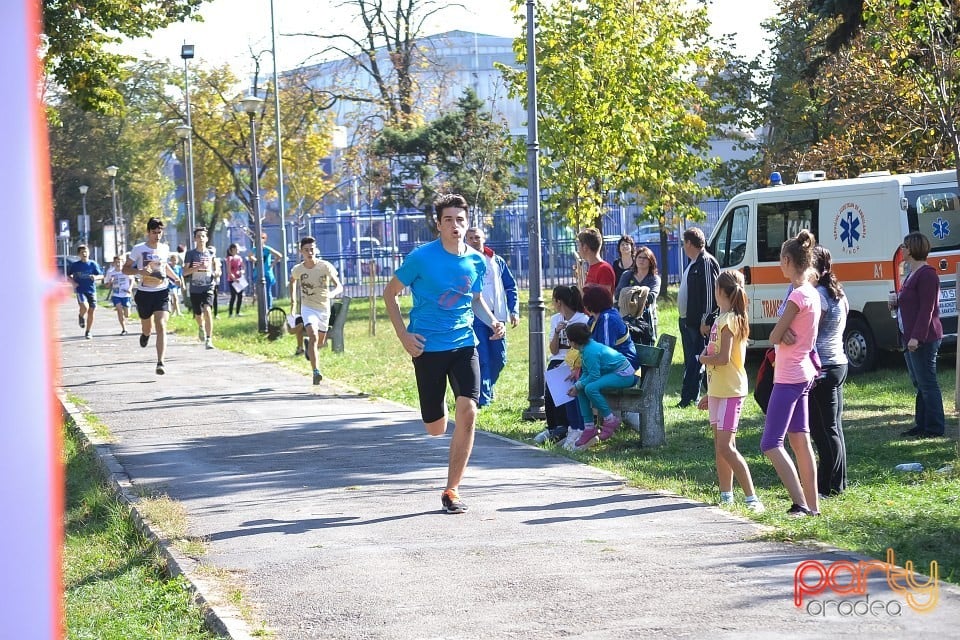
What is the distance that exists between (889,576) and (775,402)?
1.85 m

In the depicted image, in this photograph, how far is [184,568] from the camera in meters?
6.36

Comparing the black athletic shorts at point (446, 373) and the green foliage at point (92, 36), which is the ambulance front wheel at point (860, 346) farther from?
the green foliage at point (92, 36)

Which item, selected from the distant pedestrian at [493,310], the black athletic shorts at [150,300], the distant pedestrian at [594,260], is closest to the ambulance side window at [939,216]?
the distant pedestrian at [594,260]

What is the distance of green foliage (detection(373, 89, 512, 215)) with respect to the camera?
35.3 meters

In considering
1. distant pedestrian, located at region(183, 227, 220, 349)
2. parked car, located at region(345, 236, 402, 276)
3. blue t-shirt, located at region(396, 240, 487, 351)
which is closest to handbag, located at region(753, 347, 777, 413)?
blue t-shirt, located at region(396, 240, 487, 351)

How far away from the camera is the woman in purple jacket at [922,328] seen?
9.90 m

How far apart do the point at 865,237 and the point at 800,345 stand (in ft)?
26.8

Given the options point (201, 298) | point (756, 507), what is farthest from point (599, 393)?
point (201, 298)

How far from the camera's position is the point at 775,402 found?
287 inches

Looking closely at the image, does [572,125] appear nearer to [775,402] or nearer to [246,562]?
[775,402]

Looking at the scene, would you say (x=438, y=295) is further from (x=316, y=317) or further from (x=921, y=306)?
(x=316, y=317)

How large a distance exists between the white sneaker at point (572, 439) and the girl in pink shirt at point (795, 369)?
117 inches

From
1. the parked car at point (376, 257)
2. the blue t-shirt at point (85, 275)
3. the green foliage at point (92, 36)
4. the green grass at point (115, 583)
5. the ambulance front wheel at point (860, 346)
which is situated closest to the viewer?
the green grass at point (115, 583)

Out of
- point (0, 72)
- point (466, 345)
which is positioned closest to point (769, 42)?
point (466, 345)
